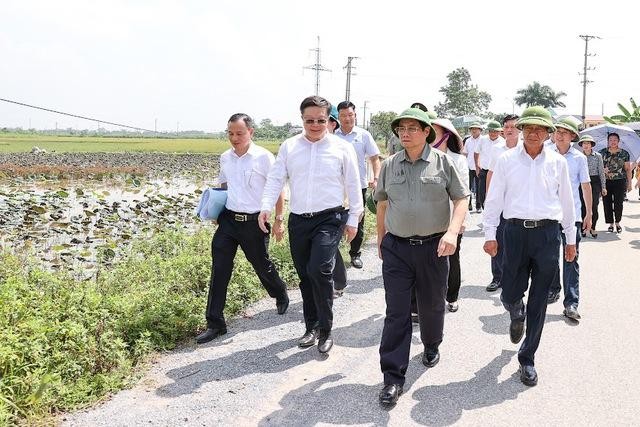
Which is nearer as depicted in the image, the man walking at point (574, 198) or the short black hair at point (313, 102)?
the short black hair at point (313, 102)

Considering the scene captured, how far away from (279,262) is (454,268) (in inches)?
91.7

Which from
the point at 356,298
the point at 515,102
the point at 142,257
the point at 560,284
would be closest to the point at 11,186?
the point at 142,257

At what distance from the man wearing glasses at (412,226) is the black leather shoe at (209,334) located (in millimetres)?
1572

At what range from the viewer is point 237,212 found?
4.70 metres

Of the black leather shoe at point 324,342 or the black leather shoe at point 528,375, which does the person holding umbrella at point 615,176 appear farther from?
the black leather shoe at point 324,342

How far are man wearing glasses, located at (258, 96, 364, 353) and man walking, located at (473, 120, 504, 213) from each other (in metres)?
6.07

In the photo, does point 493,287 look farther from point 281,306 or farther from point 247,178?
point 247,178

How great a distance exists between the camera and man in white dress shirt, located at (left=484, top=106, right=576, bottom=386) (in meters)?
3.82

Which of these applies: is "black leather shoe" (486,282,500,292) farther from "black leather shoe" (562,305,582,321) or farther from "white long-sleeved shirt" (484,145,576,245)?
"white long-sleeved shirt" (484,145,576,245)

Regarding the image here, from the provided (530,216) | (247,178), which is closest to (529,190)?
(530,216)

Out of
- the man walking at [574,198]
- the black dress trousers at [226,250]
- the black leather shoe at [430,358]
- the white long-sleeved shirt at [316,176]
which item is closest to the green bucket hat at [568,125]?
the man walking at [574,198]

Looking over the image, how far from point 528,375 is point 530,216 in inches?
41.6

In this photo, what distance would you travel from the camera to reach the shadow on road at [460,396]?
3307mm

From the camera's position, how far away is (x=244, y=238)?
15.5ft
